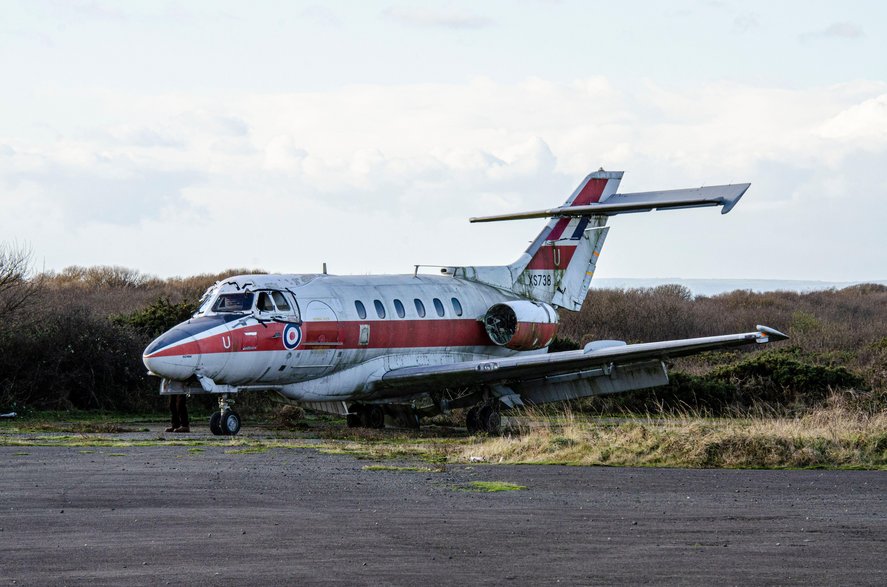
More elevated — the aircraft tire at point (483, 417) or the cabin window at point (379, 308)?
the cabin window at point (379, 308)

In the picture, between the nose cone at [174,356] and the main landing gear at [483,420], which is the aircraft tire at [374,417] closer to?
the main landing gear at [483,420]

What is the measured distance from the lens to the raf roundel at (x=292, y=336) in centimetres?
2638

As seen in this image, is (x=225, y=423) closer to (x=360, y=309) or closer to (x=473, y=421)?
(x=360, y=309)

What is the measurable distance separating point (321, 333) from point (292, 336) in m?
0.79

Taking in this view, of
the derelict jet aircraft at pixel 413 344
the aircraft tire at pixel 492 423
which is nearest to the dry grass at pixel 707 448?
the derelict jet aircraft at pixel 413 344

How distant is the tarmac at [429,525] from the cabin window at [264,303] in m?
7.50

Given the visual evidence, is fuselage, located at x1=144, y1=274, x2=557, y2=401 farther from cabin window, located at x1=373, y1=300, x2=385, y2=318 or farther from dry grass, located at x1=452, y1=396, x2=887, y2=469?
dry grass, located at x1=452, y1=396, x2=887, y2=469

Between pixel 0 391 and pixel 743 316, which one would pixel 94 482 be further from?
pixel 743 316

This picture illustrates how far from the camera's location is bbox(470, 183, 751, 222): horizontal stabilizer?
27531mm

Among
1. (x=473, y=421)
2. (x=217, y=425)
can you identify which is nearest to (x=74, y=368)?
(x=217, y=425)

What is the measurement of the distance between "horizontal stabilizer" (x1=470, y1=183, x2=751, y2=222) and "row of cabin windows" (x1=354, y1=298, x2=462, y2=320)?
290 cm

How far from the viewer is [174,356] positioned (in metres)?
24.5

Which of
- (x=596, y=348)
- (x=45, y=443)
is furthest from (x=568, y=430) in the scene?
(x=45, y=443)

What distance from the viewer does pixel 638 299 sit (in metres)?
67.6
